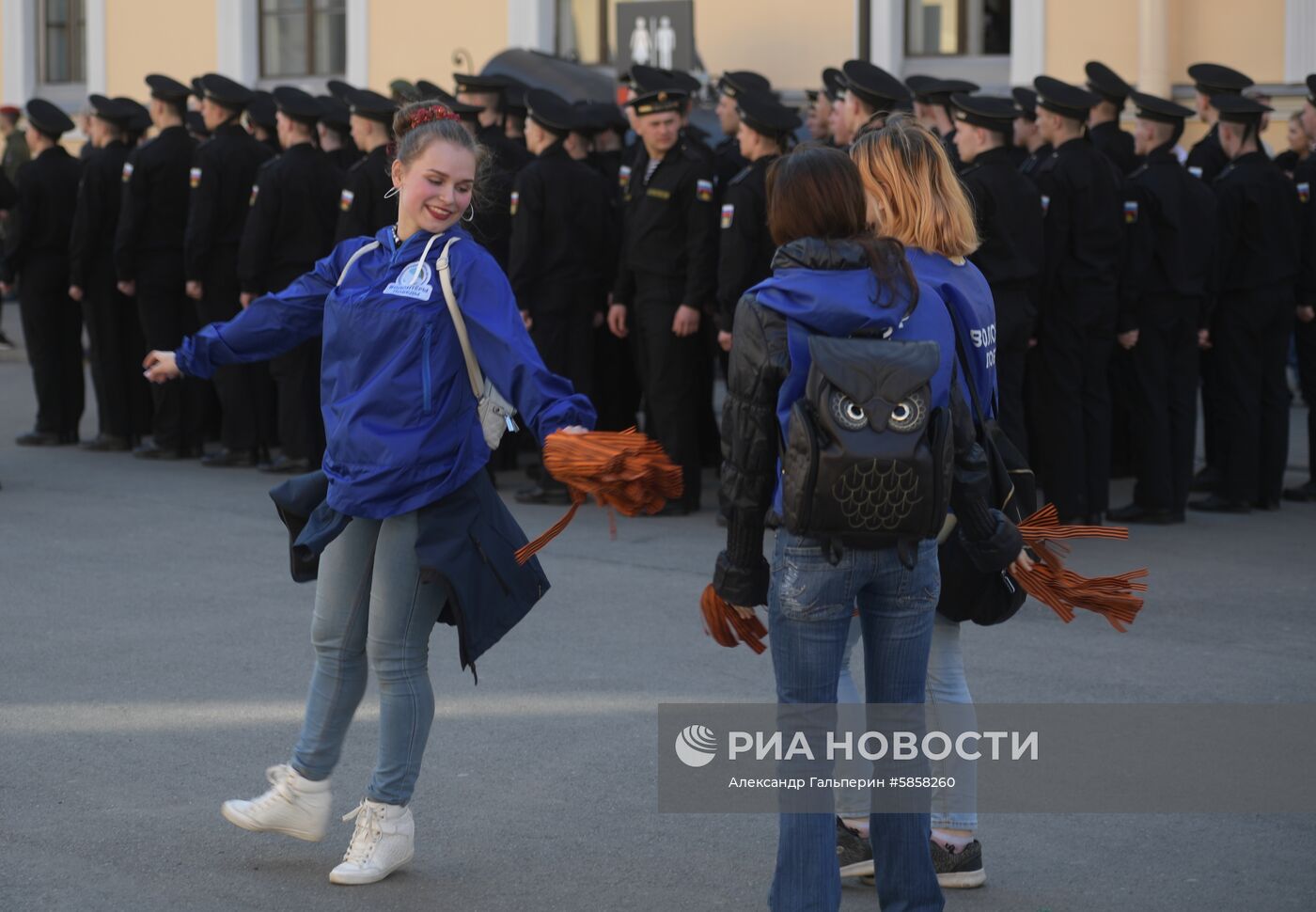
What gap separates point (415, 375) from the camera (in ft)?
14.6

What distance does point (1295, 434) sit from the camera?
43.4 ft

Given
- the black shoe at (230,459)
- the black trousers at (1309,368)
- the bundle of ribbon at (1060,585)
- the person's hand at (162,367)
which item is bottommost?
the black shoe at (230,459)

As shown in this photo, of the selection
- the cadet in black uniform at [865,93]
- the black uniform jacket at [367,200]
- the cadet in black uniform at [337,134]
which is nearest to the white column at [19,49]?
the cadet in black uniform at [337,134]

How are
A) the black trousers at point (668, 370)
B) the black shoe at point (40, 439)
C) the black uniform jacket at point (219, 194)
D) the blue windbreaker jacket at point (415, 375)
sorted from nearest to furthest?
the blue windbreaker jacket at point (415, 375), the black trousers at point (668, 370), the black uniform jacket at point (219, 194), the black shoe at point (40, 439)

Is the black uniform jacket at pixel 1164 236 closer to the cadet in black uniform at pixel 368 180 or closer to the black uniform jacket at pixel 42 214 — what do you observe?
the cadet in black uniform at pixel 368 180

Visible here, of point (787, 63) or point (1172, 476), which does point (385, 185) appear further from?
point (787, 63)

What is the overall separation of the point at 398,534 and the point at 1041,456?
569 centimetres

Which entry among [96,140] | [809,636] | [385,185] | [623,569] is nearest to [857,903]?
[809,636]

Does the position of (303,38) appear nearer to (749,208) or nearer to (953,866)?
(749,208)

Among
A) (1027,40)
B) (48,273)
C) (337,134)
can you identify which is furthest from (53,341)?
(1027,40)

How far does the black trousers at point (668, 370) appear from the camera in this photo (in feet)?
32.8

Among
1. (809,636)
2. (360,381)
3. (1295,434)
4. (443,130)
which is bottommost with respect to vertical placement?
(1295,434)

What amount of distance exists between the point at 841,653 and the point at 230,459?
8355 mm

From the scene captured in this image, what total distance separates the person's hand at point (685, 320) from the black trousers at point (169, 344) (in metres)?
3.56
